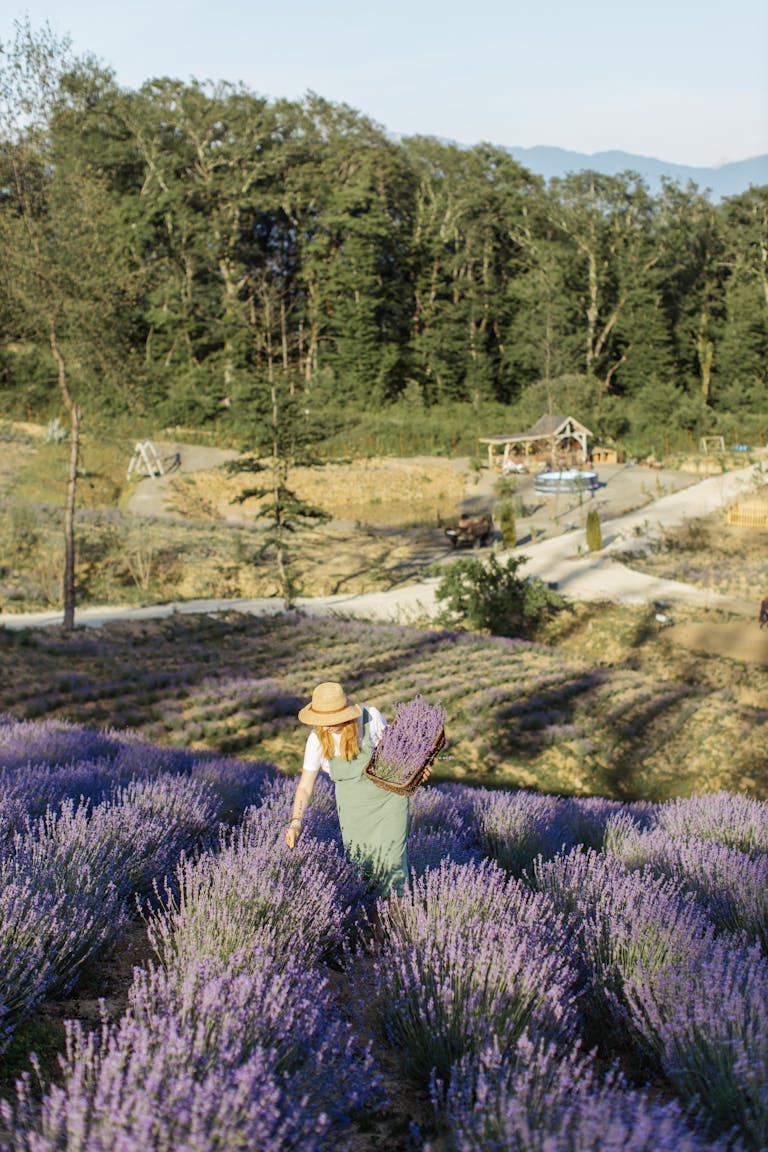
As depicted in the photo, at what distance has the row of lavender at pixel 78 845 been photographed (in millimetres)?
3295

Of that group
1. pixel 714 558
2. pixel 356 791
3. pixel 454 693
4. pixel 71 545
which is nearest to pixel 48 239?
pixel 71 545

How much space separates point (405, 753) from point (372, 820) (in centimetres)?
38

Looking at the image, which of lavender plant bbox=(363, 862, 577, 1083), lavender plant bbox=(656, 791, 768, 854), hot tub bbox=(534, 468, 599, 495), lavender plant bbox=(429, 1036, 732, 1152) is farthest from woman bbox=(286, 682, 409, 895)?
hot tub bbox=(534, 468, 599, 495)

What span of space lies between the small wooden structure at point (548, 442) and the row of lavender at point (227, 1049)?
41462mm

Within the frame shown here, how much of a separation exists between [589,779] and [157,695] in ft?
21.3

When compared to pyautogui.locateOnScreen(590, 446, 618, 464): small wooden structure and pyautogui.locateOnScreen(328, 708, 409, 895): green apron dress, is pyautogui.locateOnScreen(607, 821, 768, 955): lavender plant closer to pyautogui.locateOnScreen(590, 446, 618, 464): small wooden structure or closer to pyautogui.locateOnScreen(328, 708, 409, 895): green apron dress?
pyautogui.locateOnScreen(328, 708, 409, 895): green apron dress

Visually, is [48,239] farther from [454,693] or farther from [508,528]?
[508,528]

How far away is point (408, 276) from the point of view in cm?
6588

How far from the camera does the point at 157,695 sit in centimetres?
1394

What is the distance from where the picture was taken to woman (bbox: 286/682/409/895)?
4.29 m

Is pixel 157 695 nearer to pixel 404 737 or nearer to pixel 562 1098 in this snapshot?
pixel 404 737

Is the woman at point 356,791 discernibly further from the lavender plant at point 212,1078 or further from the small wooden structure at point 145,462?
the small wooden structure at point 145,462

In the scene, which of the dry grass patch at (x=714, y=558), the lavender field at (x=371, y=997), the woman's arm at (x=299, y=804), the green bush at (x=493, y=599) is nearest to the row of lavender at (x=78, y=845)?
the lavender field at (x=371, y=997)

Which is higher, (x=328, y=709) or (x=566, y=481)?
(x=328, y=709)
